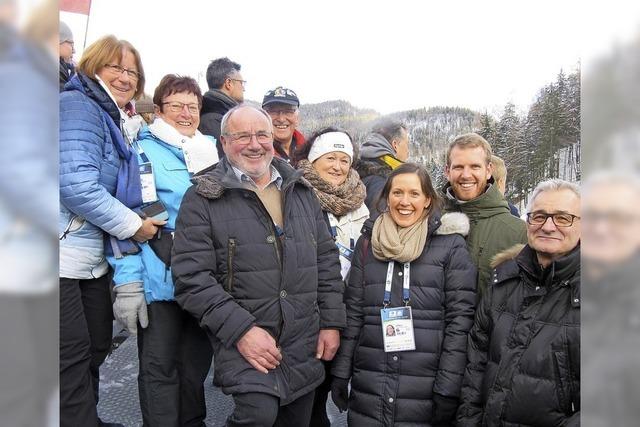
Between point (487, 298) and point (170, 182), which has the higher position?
point (170, 182)

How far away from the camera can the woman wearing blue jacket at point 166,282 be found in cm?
192

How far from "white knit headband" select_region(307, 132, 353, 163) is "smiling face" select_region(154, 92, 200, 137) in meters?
0.53

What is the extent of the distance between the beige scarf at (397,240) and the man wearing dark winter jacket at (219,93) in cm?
107

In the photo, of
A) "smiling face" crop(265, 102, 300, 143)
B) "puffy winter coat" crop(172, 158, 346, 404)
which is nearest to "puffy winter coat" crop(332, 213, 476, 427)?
"puffy winter coat" crop(172, 158, 346, 404)

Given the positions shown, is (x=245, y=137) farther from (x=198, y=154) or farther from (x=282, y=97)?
(x=282, y=97)

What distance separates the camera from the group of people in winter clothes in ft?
5.10

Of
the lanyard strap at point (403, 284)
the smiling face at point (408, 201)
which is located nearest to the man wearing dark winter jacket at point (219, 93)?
the smiling face at point (408, 201)

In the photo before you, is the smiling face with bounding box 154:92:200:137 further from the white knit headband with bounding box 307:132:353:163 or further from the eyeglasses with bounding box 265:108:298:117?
the eyeglasses with bounding box 265:108:298:117

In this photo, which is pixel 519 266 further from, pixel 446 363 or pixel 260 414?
pixel 260 414

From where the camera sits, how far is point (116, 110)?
73.7 inches

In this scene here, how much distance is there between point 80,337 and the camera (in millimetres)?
1814

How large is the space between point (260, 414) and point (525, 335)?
867 millimetres
